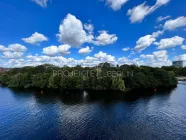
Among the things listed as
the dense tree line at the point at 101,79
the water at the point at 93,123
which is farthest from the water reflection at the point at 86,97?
the dense tree line at the point at 101,79

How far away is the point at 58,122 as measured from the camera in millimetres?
31703

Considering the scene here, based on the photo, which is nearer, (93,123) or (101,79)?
(93,123)

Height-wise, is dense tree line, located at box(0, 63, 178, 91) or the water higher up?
dense tree line, located at box(0, 63, 178, 91)

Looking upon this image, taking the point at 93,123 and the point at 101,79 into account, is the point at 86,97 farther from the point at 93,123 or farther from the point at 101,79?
the point at 93,123

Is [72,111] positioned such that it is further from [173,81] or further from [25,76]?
[173,81]

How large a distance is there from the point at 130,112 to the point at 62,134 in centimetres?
1894

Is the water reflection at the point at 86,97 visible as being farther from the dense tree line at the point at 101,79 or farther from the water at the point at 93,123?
the dense tree line at the point at 101,79

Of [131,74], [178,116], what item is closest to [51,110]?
[178,116]

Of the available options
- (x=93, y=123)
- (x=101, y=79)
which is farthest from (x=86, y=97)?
(x=93, y=123)

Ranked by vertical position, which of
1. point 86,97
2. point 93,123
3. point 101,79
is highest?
point 101,79

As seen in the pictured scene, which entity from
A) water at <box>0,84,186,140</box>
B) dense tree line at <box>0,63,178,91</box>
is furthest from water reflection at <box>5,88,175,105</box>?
dense tree line at <box>0,63,178,91</box>

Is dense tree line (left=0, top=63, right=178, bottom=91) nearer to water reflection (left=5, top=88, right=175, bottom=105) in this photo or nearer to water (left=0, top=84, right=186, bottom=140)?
water reflection (left=5, top=88, right=175, bottom=105)

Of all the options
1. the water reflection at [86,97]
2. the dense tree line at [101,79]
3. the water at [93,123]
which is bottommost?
the water at [93,123]

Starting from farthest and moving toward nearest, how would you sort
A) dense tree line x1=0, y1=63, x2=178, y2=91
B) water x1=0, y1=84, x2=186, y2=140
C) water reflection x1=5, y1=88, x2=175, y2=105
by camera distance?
dense tree line x1=0, y1=63, x2=178, y2=91 → water reflection x1=5, y1=88, x2=175, y2=105 → water x1=0, y1=84, x2=186, y2=140
